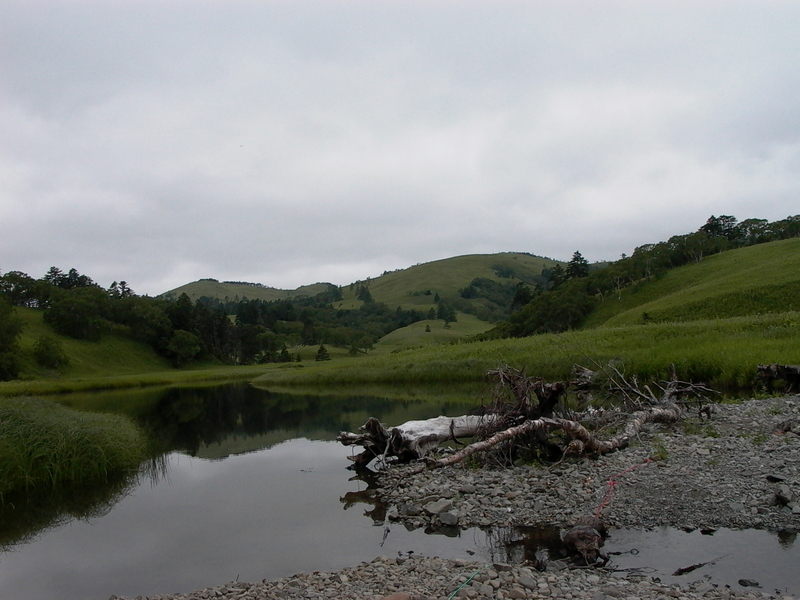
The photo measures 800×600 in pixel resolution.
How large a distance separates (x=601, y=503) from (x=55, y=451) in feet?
57.7

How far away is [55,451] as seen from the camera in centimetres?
1891

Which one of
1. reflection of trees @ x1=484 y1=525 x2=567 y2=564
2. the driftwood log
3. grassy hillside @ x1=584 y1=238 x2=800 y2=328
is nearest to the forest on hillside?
grassy hillside @ x1=584 y1=238 x2=800 y2=328

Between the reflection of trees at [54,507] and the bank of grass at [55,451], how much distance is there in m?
Result: 0.60

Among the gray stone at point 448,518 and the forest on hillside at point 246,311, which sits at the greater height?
→ the forest on hillside at point 246,311

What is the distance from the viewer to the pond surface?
32.7 feet

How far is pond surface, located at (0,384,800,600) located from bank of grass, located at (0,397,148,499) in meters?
1.33

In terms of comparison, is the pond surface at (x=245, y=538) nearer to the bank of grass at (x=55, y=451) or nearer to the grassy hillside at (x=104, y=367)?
the bank of grass at (x=55, y=451)

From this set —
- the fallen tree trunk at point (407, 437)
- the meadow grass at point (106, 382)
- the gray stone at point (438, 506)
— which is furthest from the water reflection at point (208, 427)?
the meadow grass at point (106, 382)

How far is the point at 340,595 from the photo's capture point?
880 cm

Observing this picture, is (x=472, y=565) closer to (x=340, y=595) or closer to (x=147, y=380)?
(x=340, y=595)

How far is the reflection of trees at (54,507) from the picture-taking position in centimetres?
1434

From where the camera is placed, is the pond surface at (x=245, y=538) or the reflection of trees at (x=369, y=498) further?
the reflection of trees at (x=369, y=498)

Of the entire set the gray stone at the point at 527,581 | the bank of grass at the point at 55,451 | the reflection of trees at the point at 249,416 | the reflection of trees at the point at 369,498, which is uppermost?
the bank of grass at the point at 55,451

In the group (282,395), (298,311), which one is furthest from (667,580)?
(298,311)
